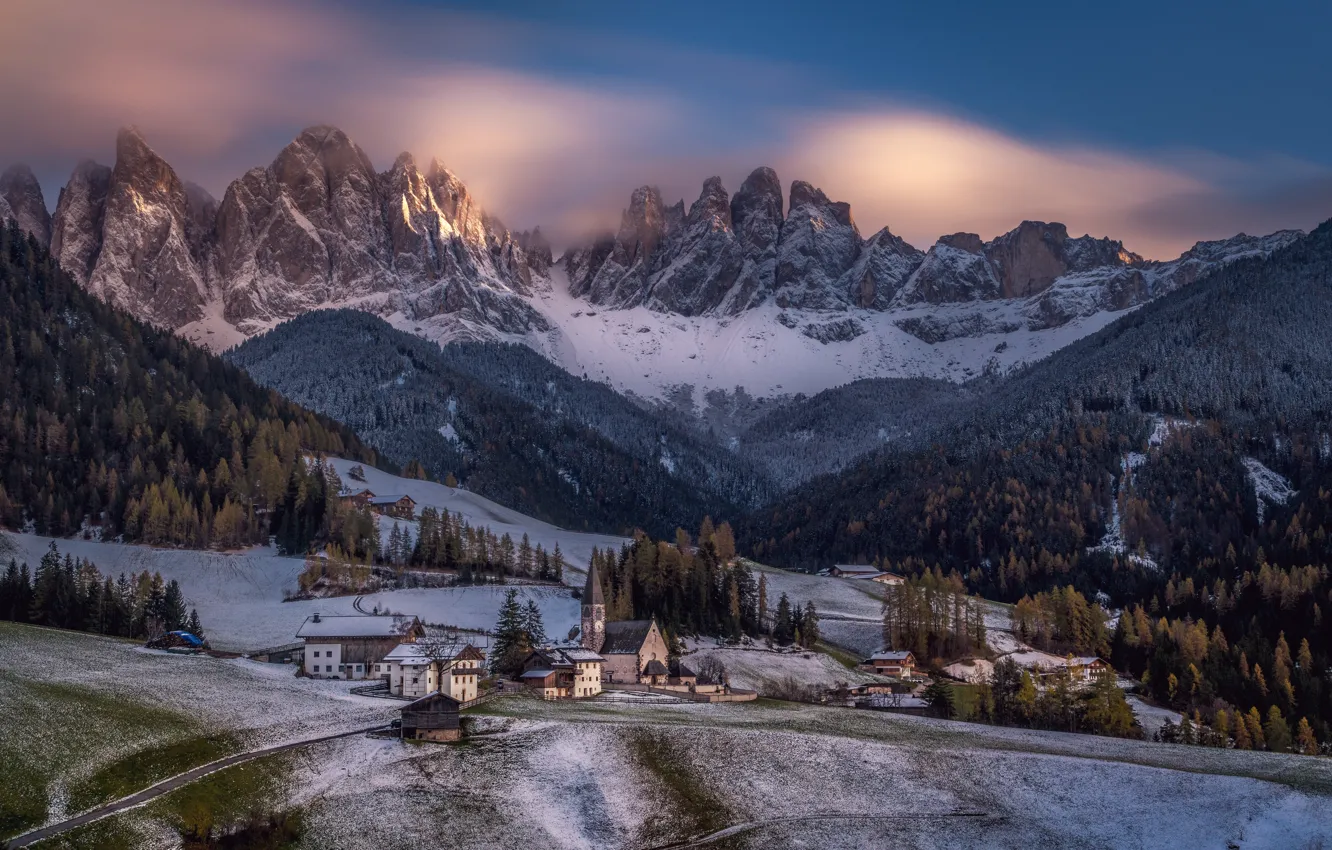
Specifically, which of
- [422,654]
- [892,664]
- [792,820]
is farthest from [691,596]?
[792,820]

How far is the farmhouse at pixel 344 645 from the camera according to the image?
12512 cm

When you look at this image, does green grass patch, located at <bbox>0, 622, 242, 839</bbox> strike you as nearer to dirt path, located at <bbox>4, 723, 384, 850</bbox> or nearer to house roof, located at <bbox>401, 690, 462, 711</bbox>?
dirt path, located at <bbox>4, 723, 384, 850</bbox>

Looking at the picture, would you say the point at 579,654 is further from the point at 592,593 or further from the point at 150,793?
the point at 150,793

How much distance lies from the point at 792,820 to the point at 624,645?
186 ft

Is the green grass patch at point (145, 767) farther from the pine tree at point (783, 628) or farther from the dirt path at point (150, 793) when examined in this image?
the pine tree at point (783, 628)

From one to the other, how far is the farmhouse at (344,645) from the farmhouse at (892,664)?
51.0 meters

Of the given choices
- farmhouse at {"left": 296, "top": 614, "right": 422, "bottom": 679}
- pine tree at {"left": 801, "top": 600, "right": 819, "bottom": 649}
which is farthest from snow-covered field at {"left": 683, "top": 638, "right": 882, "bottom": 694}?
farmhouse at {"left": 296, "top": 614, "right": 422, "bottom": 679}

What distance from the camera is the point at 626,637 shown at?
13512 cm

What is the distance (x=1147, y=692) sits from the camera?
6033 inches

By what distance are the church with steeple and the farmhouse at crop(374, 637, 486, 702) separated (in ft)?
42.9

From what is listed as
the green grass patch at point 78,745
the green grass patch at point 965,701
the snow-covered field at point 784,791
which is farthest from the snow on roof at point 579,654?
the green grass patch at point 78,745

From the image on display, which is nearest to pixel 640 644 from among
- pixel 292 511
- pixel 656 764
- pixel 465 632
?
pixel 465 632

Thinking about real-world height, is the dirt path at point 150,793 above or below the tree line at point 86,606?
below

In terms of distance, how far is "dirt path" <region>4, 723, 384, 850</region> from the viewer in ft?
217
